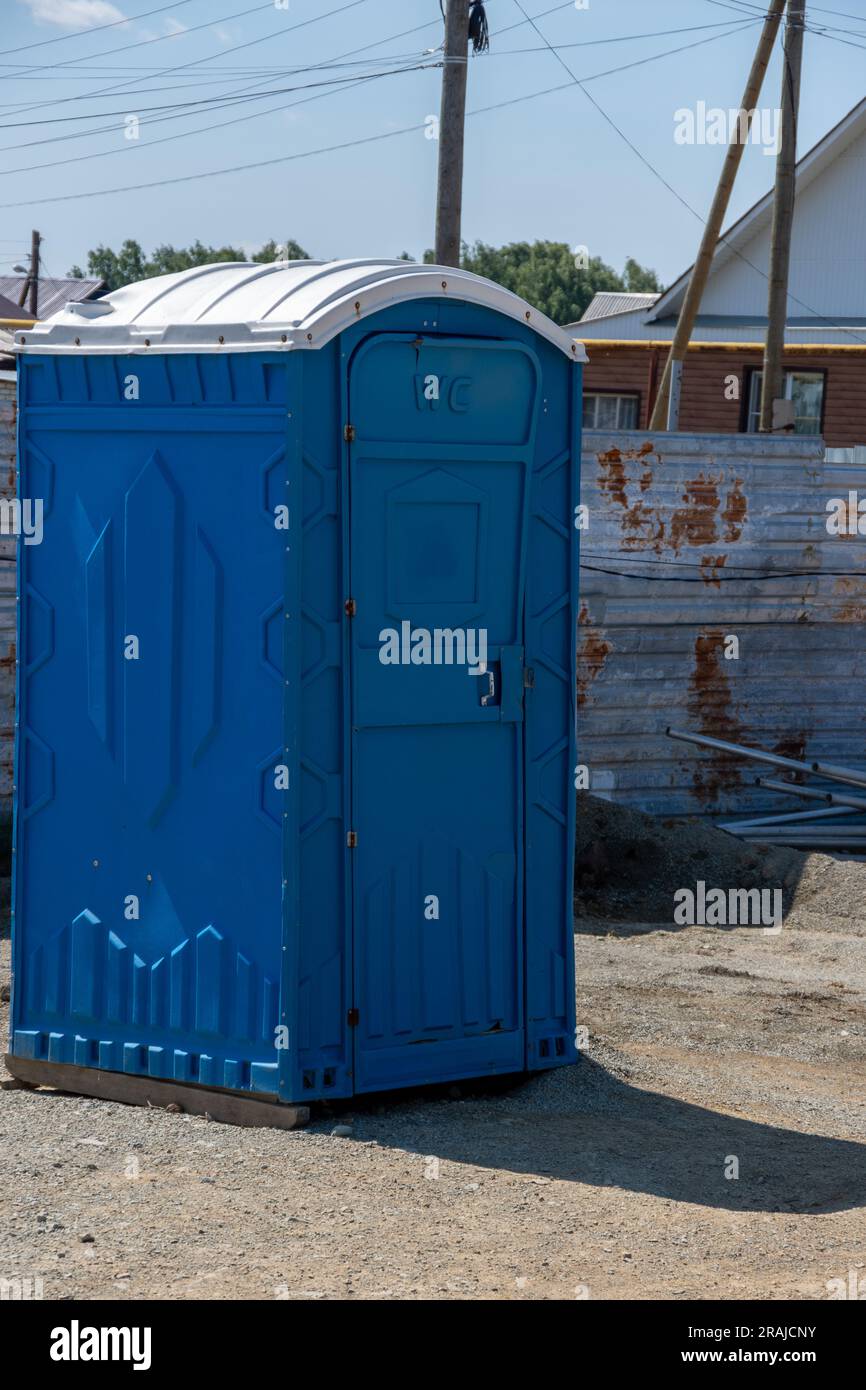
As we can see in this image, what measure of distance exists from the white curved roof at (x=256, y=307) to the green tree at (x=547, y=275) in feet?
283

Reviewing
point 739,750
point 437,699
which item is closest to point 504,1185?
point 437,699

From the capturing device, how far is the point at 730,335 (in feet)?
99.0

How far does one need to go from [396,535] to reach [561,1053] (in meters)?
2.01

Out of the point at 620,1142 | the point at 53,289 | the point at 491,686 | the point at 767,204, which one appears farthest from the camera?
the point at 53,289

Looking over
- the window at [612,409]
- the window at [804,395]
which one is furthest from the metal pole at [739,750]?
the window at [804,395]

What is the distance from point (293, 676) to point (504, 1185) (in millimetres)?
1670

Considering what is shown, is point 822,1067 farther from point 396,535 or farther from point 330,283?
point 330,283

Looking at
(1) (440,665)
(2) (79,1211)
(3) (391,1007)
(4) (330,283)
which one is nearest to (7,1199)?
(2) (79,1211)

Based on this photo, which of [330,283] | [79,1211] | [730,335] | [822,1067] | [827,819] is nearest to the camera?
[79,1211]

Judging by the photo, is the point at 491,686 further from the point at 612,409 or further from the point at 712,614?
the point at 612,409

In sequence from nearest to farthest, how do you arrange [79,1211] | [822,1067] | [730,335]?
[79,1211]
[822,1067]
[730,335]

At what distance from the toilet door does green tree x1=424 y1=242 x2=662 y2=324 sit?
86.4 meters

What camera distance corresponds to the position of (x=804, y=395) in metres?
25.5

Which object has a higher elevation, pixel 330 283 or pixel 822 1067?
pixel 330 283
